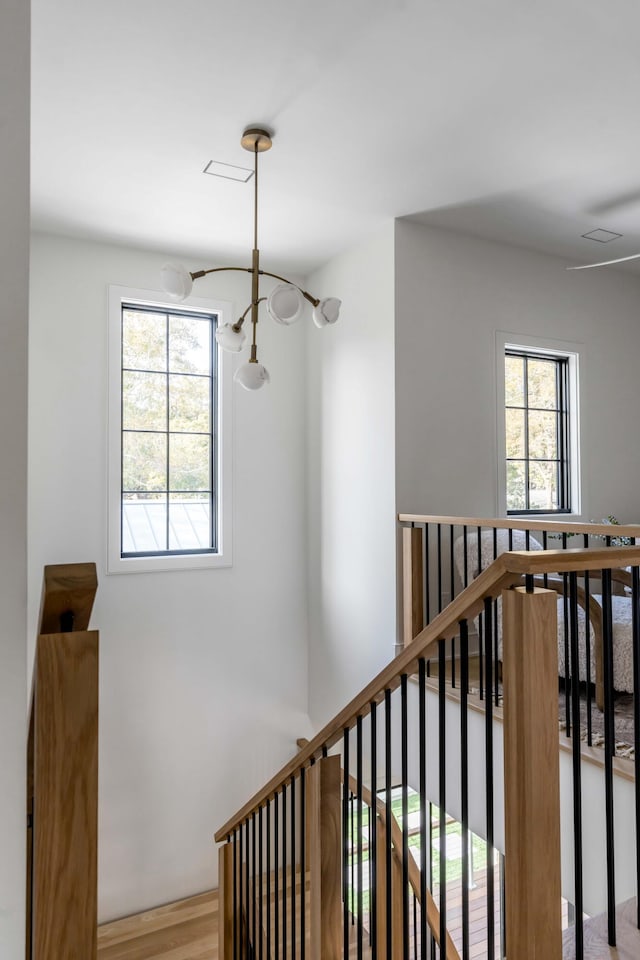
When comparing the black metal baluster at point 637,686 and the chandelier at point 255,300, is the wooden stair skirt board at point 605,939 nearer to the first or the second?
the black metal baluster at point 637,686

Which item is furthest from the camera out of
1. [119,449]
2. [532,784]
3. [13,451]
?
[119,449]

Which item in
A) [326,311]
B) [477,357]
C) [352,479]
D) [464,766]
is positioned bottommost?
[464,766]

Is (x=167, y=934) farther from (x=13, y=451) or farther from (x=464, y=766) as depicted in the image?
(x=13, y=451)

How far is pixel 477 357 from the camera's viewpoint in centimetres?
393

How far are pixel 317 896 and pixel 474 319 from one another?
3.23m

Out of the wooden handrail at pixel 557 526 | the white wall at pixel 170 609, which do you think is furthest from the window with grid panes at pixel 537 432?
the white wall at pixel 170 609

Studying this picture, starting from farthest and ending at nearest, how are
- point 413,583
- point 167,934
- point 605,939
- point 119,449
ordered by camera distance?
point 119,449 → point 167,934 → point 413,583 → point 605,939

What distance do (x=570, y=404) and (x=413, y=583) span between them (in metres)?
1.97

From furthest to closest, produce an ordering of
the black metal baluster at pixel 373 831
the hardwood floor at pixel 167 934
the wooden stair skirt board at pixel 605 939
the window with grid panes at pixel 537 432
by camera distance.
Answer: the window with grid panes at pixel 537 432 → the hardwood floor at pixel 167 934 → the black metal baluster at pixel 373 831 → the wooden stair skirt board at pixel 605 939

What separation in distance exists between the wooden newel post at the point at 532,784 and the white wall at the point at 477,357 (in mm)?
2513

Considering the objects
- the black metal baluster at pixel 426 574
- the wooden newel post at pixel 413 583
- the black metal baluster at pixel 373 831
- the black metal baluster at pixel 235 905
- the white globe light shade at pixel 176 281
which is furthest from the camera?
the black metal baluster at pixel 426 574

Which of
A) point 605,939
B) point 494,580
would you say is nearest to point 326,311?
point 494,580

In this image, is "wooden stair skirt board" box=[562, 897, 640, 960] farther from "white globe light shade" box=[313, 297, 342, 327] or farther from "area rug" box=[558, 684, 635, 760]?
"white globe light shade" box=[313, 297, 342, 327]

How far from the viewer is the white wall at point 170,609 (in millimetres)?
3869
